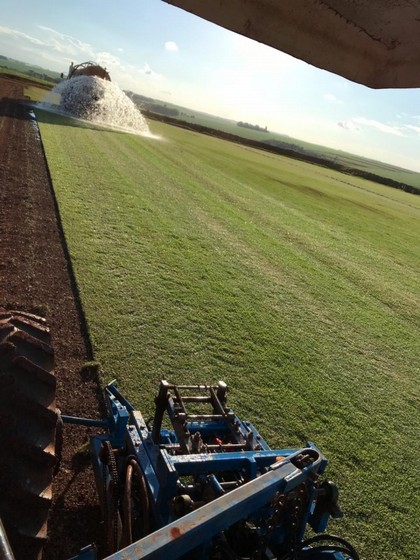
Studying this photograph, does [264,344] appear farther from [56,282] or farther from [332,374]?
[56,282]

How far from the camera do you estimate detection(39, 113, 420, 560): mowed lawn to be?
4.54 meters

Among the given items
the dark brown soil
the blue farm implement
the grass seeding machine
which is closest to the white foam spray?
the dark brown soil

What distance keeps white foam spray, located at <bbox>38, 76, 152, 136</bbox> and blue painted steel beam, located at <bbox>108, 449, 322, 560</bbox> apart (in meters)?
29.9

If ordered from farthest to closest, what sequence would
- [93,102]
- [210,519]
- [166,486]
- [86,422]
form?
1. [93,102]
2. [86,422]
3. [166,486]
4. [210,519]

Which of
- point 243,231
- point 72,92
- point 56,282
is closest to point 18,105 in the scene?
point 72,92

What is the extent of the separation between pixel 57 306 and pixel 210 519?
15.0ft

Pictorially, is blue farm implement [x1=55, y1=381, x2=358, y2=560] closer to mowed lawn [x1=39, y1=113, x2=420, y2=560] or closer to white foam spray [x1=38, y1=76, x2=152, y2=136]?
mowed lawn [x1=39, y1=113, x2=420, y2=560]

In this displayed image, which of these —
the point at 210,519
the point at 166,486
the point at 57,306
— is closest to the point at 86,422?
the point at 166,486

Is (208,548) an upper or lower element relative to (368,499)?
upper

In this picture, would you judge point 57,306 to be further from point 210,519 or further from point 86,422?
point 210,519

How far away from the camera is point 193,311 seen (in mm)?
6648

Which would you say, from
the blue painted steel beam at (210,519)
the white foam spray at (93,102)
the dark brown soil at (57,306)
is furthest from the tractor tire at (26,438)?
the white foam spray at (93,102)

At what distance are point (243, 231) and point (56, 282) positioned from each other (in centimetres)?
658

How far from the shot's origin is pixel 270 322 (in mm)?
7031
